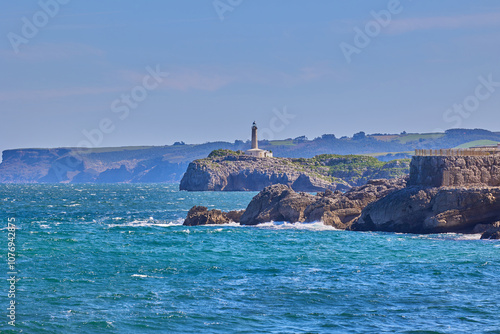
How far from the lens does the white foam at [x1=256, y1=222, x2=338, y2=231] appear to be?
55156 mm

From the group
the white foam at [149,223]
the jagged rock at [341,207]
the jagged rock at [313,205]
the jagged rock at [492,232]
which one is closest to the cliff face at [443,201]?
the jagged rock at [492,232]

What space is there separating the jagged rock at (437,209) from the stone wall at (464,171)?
1.51 meters

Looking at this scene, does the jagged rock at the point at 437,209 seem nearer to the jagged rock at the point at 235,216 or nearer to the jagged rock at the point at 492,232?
the jagged rock at the point at 492,232

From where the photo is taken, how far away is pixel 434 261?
3672 centimetres

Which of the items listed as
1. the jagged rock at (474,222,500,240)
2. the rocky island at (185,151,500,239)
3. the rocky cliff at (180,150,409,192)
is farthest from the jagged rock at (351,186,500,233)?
the rocky cliff at (180,150,409,192)

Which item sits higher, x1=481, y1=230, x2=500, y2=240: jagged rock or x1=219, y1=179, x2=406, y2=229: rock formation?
x1=219, y1=179, x2=406, y2=229: rock formation

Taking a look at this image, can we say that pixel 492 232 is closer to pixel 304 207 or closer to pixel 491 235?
pixel 491 235

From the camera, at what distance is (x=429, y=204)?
158 ft

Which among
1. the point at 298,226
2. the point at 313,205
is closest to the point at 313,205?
the point at 313,205

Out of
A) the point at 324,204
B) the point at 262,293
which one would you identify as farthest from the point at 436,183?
the point at 262,293

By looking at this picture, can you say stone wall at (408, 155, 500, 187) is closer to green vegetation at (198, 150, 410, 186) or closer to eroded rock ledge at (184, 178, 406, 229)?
eroded rock ledge at (184, 178, 406, 229)

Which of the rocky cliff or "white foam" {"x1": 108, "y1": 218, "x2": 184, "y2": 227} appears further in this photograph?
the rocky cliff

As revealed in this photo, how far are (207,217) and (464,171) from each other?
2434cm

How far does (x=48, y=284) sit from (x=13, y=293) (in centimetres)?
244
